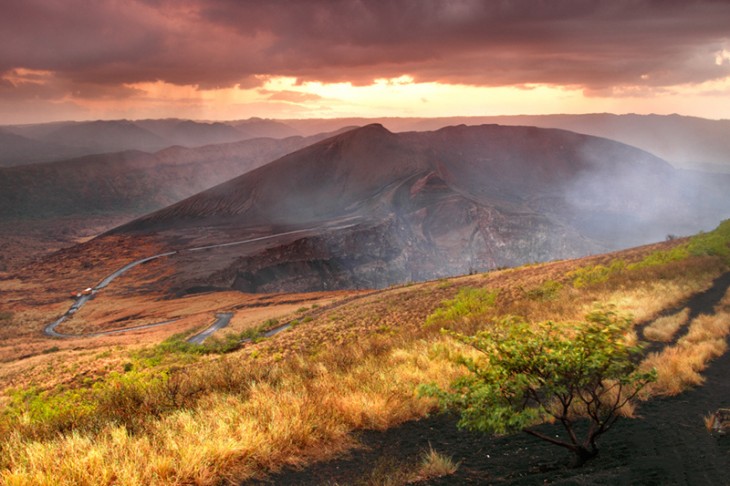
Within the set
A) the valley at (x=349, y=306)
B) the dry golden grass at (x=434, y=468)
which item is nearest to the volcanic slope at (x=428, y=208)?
the valley at (x=349, y=306)

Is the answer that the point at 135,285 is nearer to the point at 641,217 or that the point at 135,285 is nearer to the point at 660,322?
the point at 660,322

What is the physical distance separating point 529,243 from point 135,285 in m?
78.1

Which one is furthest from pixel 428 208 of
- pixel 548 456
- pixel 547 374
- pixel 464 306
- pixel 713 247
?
pixel 547 374

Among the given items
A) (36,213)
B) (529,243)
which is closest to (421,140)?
(529,243)

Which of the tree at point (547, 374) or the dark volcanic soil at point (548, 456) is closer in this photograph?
the dark volcanic soil at point (548, 456)

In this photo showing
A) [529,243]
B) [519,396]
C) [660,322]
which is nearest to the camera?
[519,396]

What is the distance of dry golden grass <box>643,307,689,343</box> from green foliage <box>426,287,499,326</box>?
6.70 meters

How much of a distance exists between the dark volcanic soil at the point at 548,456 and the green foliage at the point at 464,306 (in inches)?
438

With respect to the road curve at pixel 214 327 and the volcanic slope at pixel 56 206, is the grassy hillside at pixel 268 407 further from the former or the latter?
the volcanic slope at pixel 56 206

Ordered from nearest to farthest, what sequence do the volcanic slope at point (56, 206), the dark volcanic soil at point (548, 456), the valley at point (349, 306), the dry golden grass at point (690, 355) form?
the dark volcanic soil at point (548, 456)
the valley at point (349, 306)
the dry golden grass at point (690, 355)
the volcanic slope at point (56, 206)

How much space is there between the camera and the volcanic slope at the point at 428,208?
83.1 meters

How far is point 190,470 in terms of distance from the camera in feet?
16.6

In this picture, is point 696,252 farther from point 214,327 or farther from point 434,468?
point 214,327

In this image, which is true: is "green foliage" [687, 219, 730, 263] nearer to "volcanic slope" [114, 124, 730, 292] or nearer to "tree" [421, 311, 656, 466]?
"tree" [421, 311, 656, 466]
